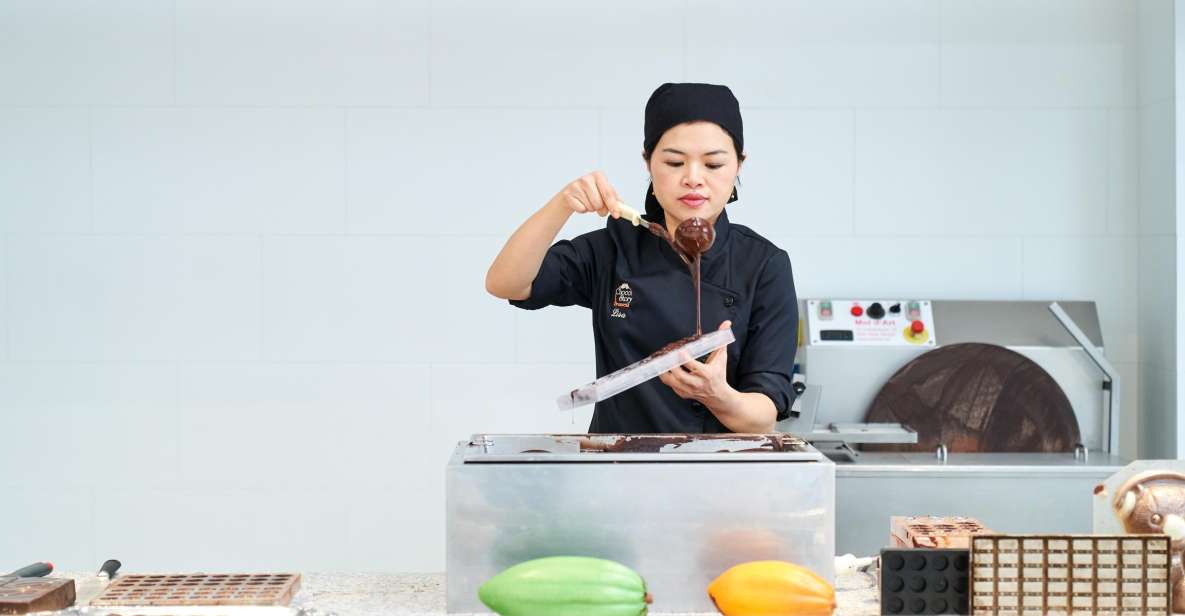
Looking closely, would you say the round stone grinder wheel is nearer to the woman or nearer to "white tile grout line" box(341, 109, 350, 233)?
the woman

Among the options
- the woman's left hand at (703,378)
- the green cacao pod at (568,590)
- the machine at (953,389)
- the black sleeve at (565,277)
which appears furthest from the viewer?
the machine at (953,389)

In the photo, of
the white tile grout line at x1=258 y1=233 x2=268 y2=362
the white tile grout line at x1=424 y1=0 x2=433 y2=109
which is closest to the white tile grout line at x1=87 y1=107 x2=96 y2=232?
the white tile grout line at x1=258 y1=233 x2=268 y2=362

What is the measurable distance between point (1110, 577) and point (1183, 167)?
2.40 metres

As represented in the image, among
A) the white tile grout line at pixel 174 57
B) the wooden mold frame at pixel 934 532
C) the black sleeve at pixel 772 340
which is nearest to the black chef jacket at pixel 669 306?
the black sleeve at pixel 772 340

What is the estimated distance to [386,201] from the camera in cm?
363

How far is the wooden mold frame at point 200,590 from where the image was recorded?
1.51 meters

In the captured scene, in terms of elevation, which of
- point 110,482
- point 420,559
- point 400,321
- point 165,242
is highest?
point 165,242

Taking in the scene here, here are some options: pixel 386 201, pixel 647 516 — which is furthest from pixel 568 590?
pixel 386 201

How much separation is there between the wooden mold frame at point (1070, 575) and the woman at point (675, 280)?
2.03 feet

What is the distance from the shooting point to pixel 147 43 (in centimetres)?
359

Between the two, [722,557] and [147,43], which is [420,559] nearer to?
[147,43]

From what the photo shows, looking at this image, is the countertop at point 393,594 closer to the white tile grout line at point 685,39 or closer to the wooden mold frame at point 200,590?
the wooden mold frame at point 200,590

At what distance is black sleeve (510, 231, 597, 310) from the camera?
2.19 m

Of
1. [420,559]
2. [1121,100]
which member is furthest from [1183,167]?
[420,559]
